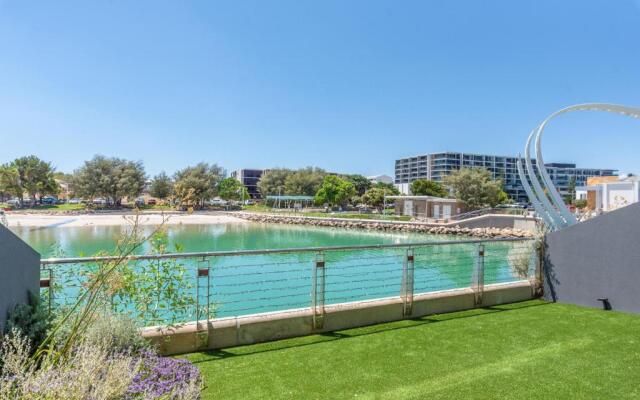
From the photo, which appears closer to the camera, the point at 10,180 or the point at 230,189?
the point at 10,180

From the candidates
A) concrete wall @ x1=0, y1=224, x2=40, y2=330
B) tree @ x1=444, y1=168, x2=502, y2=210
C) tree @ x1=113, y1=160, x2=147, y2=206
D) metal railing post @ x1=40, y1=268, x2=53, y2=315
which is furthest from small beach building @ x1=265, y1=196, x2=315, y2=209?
concrete wall @ x1=0, y1=224, x2=40, y2=330

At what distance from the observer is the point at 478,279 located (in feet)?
18.9

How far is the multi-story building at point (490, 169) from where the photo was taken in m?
93.8

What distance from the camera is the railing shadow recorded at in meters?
3.80

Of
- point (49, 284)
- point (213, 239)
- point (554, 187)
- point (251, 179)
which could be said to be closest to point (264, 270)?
point (554, 187)

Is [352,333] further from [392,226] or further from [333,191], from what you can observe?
[333,191]

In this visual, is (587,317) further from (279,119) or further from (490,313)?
(279,119)

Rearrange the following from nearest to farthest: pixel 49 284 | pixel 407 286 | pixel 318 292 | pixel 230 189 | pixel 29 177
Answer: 1. pixel 49 284
2. pixel 318 292
3. pixel 407 286
4. pixel 29 177
5. pixel 230 189

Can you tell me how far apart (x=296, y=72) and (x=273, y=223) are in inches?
884

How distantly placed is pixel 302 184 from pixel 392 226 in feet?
109

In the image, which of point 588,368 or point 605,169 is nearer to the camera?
point 588,368

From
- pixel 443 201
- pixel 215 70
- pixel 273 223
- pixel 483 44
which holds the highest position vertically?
pixel 483 44

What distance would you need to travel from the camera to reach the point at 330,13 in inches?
548

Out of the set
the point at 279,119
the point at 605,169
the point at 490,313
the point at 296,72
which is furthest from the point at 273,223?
the point at 605,169
